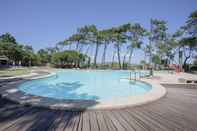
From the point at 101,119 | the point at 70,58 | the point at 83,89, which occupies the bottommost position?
the point at 83,89

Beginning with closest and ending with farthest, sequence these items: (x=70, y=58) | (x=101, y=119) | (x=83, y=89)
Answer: (x=101, y=119), (x=83, y=89), (x=70, y=58)

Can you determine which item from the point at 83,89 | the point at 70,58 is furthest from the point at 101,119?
the point at 70,58

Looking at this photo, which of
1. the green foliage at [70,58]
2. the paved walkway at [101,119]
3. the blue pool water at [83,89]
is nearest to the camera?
the paved walkway at [101,119]

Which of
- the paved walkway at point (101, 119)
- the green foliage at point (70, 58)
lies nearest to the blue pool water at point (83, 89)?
the paved walkway at point (101, 119)

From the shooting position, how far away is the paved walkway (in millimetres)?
2416

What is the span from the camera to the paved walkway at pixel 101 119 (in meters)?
2.42

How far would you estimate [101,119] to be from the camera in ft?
9.21

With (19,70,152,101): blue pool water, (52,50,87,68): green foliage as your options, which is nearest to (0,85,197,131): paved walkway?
(19,70,152,101): blue pool water

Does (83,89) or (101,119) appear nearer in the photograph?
(101,119)

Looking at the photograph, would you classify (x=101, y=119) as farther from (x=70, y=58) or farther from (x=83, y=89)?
(x=70, y=58)

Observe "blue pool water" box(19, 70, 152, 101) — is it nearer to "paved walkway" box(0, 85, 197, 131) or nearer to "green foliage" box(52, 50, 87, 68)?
"paved walkway" box(0, 85, 197, 131)

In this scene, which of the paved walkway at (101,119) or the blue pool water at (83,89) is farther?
the blue pool water at (83,89)

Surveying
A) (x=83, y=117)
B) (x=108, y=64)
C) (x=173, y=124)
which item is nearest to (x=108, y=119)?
(x=83, y=117)

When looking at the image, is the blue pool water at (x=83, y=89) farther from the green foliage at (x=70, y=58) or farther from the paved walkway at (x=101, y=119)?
the green foliage at (x=70, y=58)
